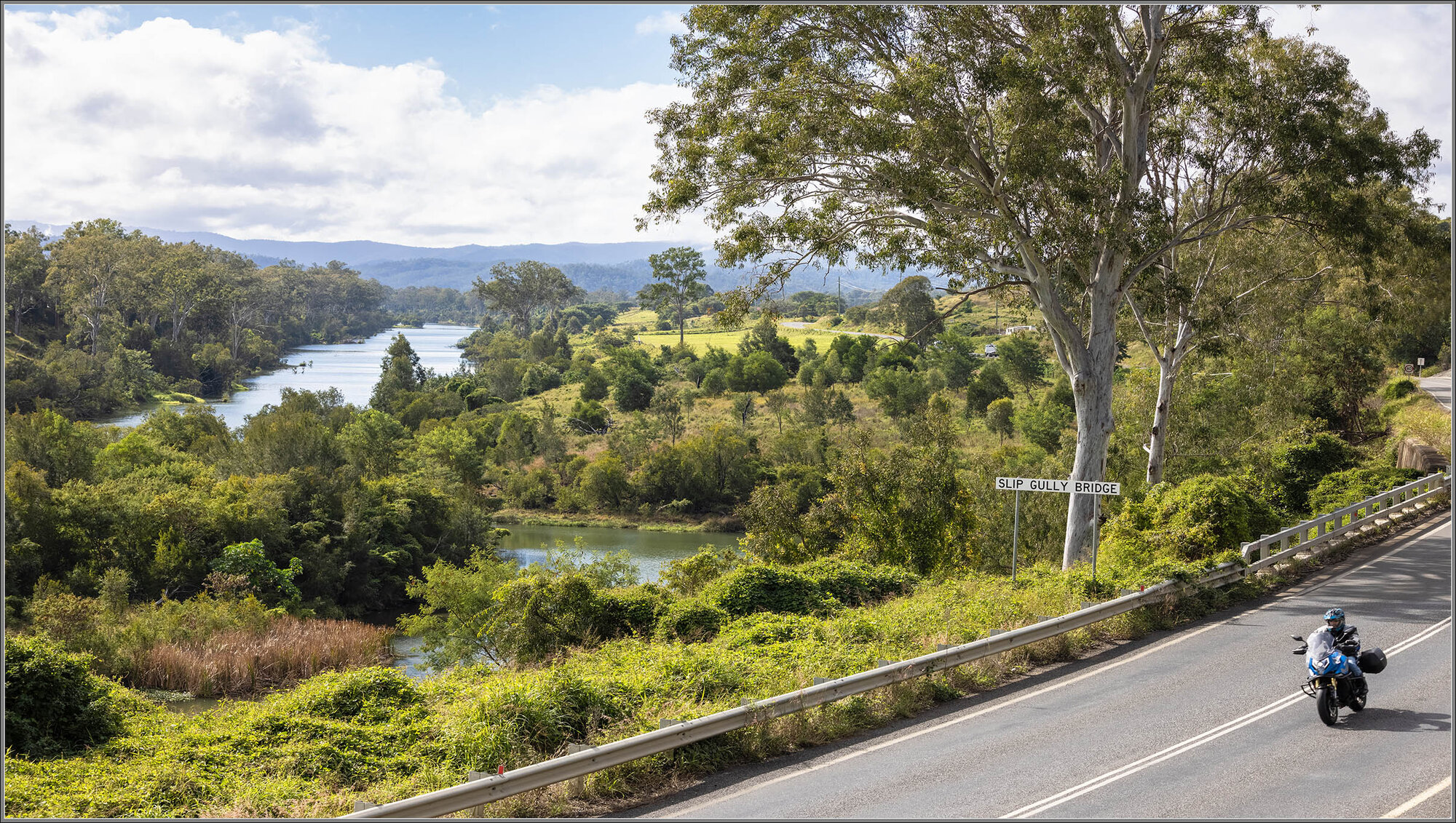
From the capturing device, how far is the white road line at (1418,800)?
24.6ft

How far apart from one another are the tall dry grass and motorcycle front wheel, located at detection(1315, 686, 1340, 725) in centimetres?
2044

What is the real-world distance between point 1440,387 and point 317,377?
124m

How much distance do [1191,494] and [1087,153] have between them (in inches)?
403

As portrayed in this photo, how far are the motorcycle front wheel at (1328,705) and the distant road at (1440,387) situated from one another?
36.2 meters

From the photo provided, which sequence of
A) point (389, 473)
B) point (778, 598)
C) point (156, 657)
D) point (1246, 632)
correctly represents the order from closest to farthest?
point (1246, 632), point (778, 598), point (156, 657), point (389, 473)

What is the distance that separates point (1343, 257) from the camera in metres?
24.2

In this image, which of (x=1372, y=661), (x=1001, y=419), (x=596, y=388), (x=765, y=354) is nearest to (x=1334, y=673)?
(x=1372, y=661)

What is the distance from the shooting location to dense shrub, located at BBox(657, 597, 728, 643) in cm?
1408

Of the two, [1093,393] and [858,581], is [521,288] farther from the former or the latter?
[858,581]

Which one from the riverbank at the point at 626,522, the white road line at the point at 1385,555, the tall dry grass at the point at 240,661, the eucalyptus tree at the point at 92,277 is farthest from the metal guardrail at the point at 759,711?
the eucalyptus tree at the point at 92,277

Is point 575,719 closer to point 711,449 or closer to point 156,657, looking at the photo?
point 156,657

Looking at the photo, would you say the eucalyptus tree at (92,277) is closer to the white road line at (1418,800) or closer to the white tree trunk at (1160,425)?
the white tree trunk at (1160,425)

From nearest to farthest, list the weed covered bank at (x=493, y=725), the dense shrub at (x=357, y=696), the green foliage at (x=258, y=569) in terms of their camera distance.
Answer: the weed covered bank at (x=493, y=725)
the dense shrub at (x=357, y=696)
the green foliage at (x=258, y=569)

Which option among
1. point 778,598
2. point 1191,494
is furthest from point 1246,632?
point 778,598
